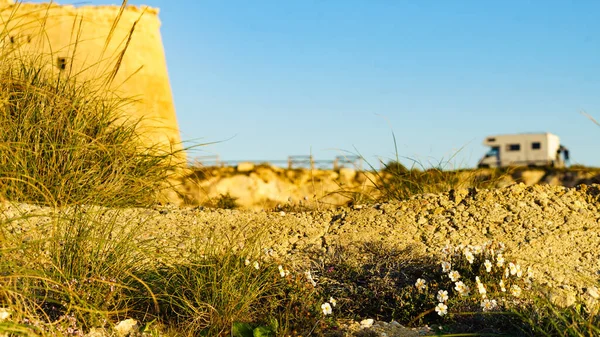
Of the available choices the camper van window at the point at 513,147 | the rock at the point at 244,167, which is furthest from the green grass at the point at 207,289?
the camper van window at the point at 513,147

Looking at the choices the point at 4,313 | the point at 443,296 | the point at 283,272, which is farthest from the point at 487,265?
the point at 4,313

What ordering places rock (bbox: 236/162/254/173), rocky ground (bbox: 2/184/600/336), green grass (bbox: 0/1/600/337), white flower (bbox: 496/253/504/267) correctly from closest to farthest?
green grass (bbox: 0/1/600/337)
white flower (bbox: 496/253/504/267)
rocky ground (bbox: 2/184/600/336)
rock (bbox: 236/162/254/173)

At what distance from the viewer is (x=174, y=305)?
3.42 metres

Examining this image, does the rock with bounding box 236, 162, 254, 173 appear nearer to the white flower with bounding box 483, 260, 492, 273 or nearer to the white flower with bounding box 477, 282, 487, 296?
the white flower with bounding box 483, 260, 492, 273

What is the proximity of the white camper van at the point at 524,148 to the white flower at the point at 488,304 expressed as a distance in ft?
83.6

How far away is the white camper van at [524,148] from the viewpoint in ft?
92.1

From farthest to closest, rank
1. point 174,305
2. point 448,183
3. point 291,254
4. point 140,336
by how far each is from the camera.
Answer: point 448,183 < point 291,254 < point 174,305 < point 140,336

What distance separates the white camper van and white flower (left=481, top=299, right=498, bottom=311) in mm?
25474

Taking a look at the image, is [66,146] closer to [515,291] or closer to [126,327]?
[126,327]

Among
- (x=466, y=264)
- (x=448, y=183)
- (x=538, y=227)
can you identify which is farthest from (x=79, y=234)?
(x=448, y=183)

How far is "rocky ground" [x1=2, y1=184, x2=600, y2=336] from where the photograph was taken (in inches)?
171

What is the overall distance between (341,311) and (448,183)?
2.73 m

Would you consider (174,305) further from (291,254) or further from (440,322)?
(440,322)

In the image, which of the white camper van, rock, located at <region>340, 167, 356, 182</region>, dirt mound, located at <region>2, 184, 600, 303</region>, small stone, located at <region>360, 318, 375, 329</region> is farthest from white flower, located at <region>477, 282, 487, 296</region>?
the white camper van
